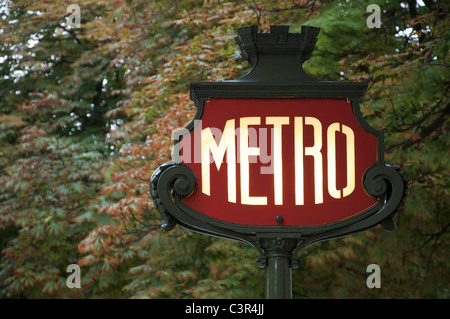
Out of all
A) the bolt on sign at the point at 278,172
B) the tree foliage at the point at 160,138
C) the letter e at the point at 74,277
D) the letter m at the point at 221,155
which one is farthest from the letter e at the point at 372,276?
the letter m at the point at 221,155

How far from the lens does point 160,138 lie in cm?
807

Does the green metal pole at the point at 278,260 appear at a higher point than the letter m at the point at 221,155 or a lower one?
lower

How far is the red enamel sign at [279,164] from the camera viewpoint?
241 centimetres

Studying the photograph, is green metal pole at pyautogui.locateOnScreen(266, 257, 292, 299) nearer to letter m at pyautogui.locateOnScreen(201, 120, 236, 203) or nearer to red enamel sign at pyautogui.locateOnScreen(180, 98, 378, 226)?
red enamel sign at pyautogui.locateOnScreen(180, 98, 378, 226)

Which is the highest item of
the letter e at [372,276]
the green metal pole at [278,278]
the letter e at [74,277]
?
the letter e at [74,277]

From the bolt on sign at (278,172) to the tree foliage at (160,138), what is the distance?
3834mm

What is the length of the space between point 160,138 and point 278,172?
18.9 feet

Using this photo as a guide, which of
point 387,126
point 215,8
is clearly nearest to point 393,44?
point 387,126

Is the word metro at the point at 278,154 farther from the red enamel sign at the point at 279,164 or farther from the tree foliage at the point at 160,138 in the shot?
the tree foliage at the point at 160,138

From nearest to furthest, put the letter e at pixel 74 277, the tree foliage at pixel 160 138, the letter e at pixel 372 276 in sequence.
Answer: the tree foliage at pixel 160 138 → the letter e at pixel 372 276 → the letter e at pixel 74 277

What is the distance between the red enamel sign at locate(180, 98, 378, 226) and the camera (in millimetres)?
2408

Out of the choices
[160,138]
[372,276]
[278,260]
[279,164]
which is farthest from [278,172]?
[372,276]

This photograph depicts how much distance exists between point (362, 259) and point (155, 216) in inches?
113

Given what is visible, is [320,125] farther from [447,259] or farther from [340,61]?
[447,259]
